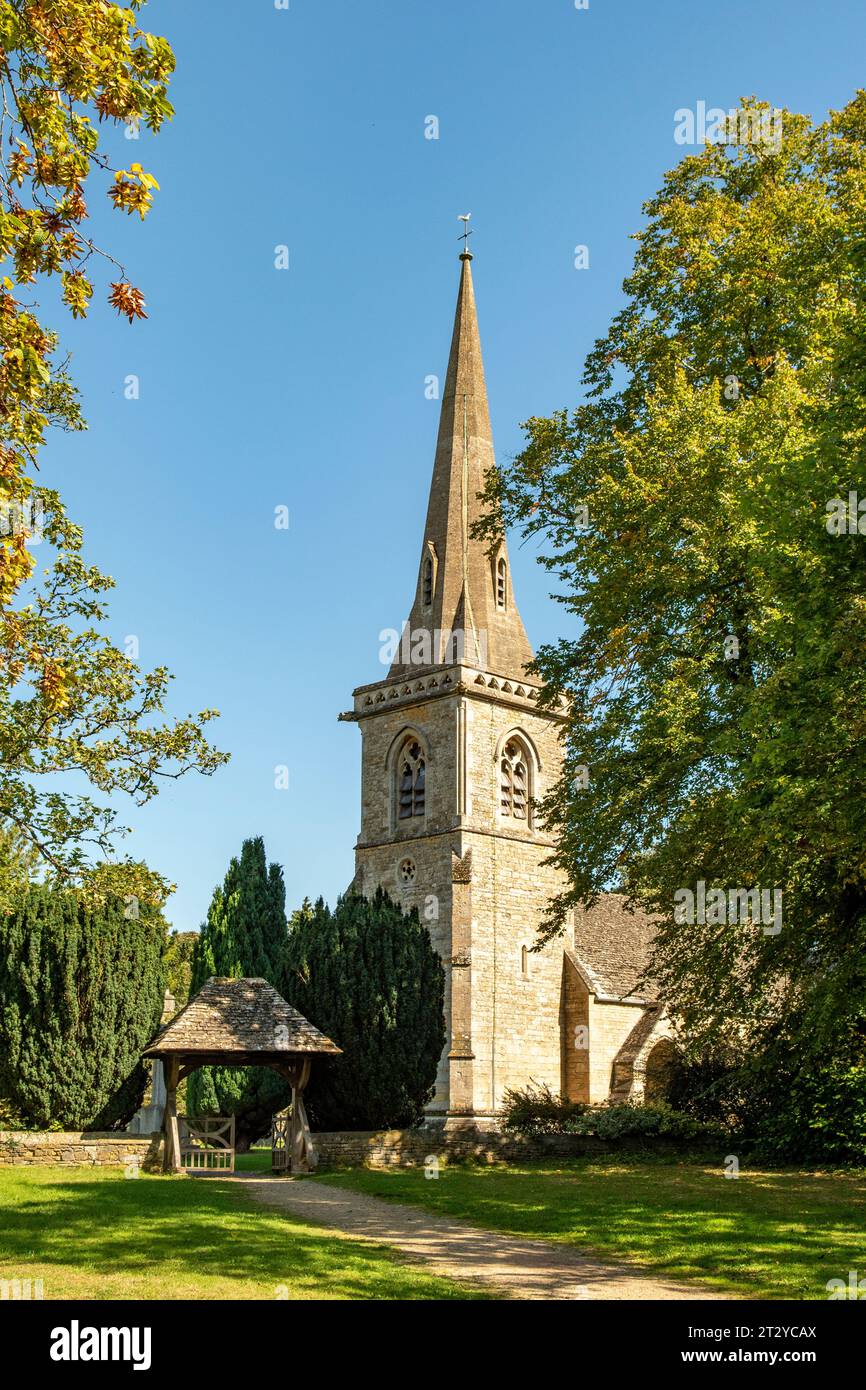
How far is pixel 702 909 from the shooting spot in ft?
55.5

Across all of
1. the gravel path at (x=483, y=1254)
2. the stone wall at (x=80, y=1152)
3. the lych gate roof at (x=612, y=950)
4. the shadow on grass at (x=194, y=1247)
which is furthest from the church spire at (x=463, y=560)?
the shadow on grass at (x=194, y=1247)

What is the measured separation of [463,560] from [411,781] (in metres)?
6.62

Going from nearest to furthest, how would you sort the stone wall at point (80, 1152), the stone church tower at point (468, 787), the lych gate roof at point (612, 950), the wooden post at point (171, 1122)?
1. the wooden post at point (171, 1122)
2. the stone wall at point (80, 1152)
3. the stone church tower at point (468, 787)
4. the lych gate roof at point (612, 950)

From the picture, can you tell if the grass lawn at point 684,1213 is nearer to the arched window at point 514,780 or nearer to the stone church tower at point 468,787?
the stone church tower at point 468,787

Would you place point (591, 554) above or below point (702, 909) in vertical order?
above

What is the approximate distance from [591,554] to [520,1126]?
47.7ft

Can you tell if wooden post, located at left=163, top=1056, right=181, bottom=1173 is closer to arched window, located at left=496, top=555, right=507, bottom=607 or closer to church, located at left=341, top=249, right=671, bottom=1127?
church, located at left=341, top=249, right=671, bottom=1127

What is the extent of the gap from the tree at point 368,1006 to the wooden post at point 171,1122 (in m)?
3.32

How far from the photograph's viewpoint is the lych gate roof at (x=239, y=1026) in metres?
20.3

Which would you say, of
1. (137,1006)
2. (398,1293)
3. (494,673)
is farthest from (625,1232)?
(494,673)

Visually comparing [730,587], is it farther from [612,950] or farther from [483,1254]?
[612,950]

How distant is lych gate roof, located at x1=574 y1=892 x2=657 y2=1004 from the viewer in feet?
111

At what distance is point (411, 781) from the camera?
35.2m
